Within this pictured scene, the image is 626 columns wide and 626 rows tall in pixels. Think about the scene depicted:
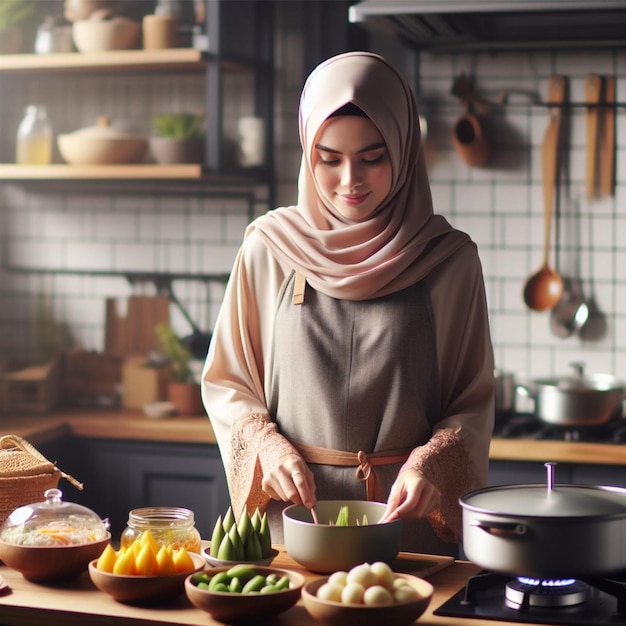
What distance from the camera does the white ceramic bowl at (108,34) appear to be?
3.43 meters

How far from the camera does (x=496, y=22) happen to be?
3221mm

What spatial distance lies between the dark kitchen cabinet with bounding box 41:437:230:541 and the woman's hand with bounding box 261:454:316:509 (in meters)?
1.51

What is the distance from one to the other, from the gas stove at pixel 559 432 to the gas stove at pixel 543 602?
161cm

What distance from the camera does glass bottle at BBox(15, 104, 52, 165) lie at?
3.61m

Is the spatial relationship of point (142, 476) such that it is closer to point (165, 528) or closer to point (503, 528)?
point (165, 528)

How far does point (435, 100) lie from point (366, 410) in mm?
1792

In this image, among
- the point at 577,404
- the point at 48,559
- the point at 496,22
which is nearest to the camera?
the point at 48,559

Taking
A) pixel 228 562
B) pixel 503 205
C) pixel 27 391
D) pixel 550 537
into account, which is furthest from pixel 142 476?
pixel 550 537

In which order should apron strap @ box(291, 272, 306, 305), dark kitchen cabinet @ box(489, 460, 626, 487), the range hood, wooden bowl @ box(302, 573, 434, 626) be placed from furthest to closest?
dark kitchen cabinet @ box(489, 460, 626, 487)
the range hood
apron strap @ box(291, 272, 306, 305)
wooden bowl @ box(302, 573, 434, 626)

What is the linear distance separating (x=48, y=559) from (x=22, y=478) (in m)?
0.25

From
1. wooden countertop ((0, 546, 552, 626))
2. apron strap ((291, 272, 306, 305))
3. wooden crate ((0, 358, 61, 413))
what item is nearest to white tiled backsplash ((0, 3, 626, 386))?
wooden crate ((0, 358, 61, 413))

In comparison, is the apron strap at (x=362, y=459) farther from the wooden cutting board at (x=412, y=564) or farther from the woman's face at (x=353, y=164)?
the woman's face at (x=353, y=164)

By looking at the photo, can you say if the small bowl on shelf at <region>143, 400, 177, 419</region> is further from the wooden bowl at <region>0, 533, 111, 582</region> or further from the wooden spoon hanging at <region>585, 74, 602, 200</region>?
the wooden bowl at <region>0, 533, 111, 582</region>

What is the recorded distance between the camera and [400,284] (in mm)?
1938
